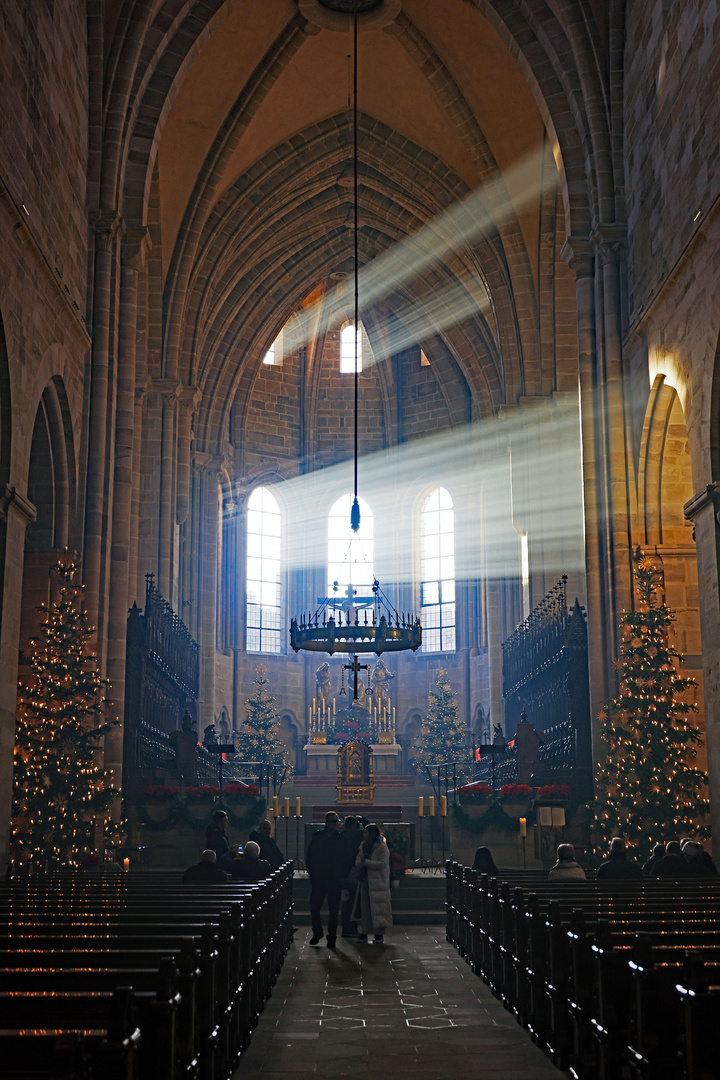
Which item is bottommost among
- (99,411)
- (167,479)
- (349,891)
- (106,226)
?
(349,891)

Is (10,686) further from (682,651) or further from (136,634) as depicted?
(682,651)

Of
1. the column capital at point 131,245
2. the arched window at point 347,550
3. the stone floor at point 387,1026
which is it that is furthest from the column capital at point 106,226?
the arched window at point 347,550

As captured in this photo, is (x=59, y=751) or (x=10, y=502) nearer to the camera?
(x=10, y=502)

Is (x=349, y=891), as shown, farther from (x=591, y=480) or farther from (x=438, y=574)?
(x=438, y=574)

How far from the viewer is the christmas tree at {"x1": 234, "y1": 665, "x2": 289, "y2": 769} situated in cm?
2970

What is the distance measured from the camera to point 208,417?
1155 inches

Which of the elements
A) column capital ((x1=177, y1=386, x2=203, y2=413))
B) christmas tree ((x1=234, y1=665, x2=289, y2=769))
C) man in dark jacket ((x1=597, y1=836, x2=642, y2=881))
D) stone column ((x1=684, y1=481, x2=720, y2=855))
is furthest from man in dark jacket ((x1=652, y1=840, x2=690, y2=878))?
christmas tree ((x1=234, y1=665, x2=289, y2=769))

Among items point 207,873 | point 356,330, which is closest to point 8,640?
point 207,873

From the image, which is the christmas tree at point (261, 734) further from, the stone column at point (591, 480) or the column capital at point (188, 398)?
the stone column at point (591, 480)

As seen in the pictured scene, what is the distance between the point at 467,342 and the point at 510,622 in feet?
23.9

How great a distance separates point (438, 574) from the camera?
34.4 meters

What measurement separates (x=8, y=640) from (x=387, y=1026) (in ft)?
22.4

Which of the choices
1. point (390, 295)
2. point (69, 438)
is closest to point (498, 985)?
point (69, 438)

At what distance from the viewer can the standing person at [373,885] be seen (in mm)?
11805
